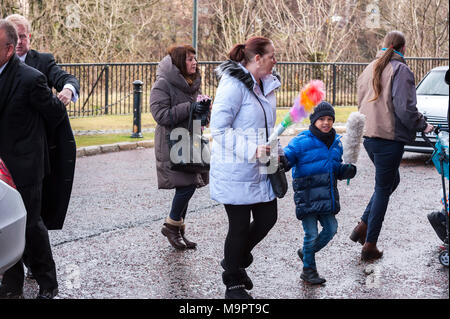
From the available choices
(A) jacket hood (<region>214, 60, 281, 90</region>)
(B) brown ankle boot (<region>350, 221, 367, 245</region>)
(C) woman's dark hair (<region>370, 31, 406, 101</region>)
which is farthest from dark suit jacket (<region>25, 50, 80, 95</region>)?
(B) brown ankle boot (<region>350, 221, 367, 245</region>)

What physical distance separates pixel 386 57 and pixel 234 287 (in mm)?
2510

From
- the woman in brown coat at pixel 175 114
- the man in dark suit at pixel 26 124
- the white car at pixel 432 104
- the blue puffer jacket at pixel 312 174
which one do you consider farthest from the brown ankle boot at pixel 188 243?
the white car at pixel 432 104

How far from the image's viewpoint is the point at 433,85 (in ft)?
43.2

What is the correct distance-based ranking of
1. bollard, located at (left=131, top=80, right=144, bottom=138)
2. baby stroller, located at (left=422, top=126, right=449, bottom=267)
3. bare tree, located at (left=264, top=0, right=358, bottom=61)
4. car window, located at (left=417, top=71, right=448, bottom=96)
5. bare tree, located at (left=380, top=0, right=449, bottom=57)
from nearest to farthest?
baby stroller, located at (left=422, top=126, right=449, bottom=267) → car window, located at (left=417, top=71, right=448, bottom=96) → bollard, located at (left=131, top=80, right=144, bottom=138) → bare tree, located at (left=264, top=0, right=358, bottom=61) → bare tree, located at (left=380, top=0, right=449, bottom=57)

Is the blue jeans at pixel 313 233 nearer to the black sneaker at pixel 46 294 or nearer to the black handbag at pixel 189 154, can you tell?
the black handbag at pixel 189 154

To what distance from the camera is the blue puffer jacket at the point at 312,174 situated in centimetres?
550

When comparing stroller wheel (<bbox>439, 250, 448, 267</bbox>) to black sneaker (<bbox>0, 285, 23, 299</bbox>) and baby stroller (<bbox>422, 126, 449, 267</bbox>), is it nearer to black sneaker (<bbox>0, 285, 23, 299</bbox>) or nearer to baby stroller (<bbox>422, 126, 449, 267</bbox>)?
baby stroller (<bbox>422, 126, 449, 267</bbox>)

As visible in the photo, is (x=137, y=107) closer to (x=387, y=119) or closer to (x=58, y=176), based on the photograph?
(x=387, y=119)

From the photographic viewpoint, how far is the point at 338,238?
7004mm

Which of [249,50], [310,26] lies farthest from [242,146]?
[310,26]

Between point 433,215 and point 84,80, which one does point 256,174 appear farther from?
point 84,80

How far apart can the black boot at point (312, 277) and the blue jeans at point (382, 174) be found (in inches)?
36.0

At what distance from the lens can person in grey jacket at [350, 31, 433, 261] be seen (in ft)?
20.0

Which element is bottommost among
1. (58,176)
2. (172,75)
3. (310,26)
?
(58,176)
